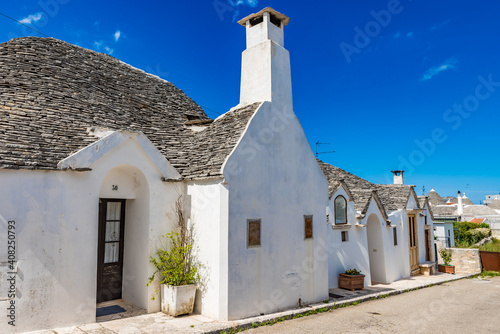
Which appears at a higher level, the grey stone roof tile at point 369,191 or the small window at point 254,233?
the grey stone roof tile at point 369,191

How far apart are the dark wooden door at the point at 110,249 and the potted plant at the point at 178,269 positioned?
130 cm

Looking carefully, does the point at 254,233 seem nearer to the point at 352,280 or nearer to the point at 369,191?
the point at 352,280

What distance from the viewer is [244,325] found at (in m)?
7.83

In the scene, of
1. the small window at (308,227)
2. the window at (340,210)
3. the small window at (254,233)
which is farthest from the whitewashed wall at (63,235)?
the window at (340,210)

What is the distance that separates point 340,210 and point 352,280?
8.32ft

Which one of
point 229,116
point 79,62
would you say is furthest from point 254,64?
point 79,62

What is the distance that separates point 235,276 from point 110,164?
378cm

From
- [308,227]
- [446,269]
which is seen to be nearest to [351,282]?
[308,227]

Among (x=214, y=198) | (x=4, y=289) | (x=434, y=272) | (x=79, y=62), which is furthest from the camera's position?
(x=434, y=272)

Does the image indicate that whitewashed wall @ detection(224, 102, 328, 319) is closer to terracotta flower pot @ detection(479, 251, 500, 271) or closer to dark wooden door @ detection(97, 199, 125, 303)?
dark wooden door @ detection(97, 199, 125, 303)

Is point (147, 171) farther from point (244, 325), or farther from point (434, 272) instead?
point (434, 272)

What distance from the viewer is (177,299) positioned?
8.01m

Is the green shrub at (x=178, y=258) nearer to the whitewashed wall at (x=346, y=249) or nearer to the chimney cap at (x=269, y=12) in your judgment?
the chimney cap at (x=269, y=12)

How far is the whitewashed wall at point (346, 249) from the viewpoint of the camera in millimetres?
12867
